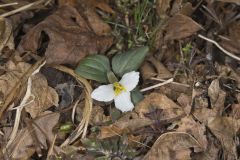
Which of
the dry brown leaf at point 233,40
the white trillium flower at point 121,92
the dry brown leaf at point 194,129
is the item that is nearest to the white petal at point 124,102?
A: the white trillium flower at point 121,92

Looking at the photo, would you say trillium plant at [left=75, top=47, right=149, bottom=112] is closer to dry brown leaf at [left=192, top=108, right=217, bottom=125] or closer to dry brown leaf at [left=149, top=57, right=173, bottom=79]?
dry brown leaf at [left=149, top=57, right=173, bottom=79]

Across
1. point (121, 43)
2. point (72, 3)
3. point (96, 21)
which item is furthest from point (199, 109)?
point (72, 3)

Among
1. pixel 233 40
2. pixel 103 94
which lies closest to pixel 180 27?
pixel 233 40

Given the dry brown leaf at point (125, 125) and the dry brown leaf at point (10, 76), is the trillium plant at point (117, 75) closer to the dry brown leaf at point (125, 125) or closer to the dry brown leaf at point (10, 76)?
the dry brown leaf at point (125, 125)

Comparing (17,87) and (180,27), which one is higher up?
(180,27)

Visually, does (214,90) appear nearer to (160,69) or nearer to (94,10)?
(160,69)

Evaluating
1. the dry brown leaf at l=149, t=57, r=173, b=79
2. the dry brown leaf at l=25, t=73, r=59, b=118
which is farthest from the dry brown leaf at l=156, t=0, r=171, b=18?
the dry brown leaf at l=25, t=73, r=59, b=118
